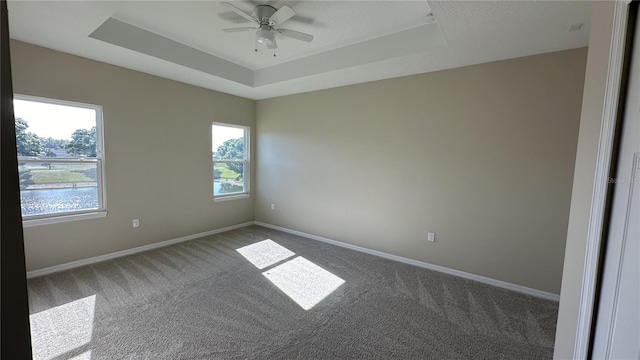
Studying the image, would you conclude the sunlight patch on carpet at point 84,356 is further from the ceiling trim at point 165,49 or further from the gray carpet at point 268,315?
the ceiling trim at point 165,49

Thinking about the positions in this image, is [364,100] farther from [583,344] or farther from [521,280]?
[583,344]

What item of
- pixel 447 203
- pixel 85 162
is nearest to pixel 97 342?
pixel 85 162

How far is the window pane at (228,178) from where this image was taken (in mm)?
4675

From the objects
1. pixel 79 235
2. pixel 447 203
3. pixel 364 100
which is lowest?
pixel 79 235

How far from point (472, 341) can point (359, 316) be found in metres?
0.90

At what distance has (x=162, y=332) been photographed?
208 centimetres

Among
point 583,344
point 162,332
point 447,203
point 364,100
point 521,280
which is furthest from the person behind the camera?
point 364,100

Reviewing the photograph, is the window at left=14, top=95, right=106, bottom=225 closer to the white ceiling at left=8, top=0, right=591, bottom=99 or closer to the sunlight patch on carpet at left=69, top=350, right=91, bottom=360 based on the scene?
the white ceiling at left=8, top=0, right=591, bottom=99

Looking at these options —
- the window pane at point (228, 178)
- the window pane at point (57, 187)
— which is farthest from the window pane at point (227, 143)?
the window pane at point (57, 187)

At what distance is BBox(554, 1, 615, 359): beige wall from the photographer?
1.18m

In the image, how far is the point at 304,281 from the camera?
9.73 ft

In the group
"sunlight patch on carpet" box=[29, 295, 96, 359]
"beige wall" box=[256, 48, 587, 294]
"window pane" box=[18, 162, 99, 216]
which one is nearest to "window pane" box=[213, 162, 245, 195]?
"beige wall" box=[256, 48, 587, 294]

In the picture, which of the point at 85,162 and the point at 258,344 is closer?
the point at 258,344

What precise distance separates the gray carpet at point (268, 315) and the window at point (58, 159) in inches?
29.7
